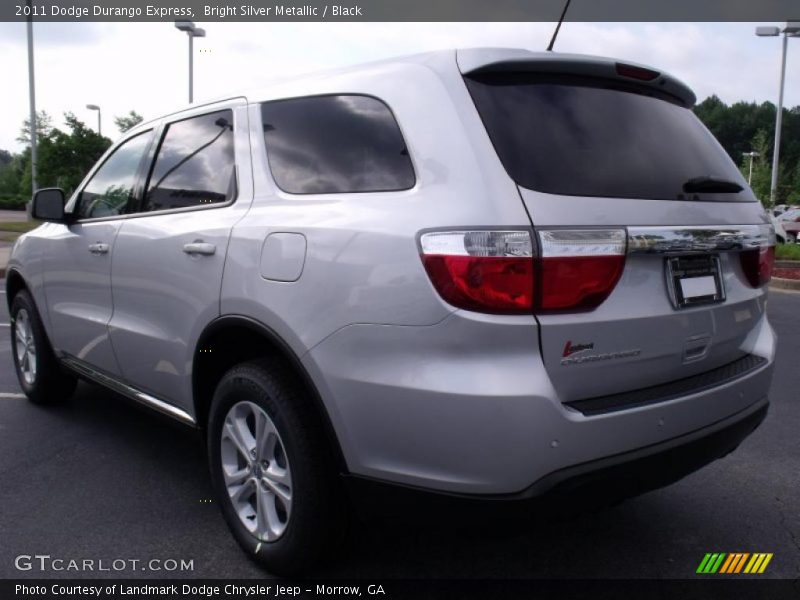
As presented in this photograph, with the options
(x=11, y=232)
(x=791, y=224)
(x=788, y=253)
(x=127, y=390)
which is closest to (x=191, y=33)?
(x=11, y=232)

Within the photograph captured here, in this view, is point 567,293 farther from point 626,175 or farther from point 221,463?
point 221,463

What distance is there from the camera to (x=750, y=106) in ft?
264

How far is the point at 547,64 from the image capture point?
7.70 feet

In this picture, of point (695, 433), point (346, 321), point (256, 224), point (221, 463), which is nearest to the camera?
point (346, 321)

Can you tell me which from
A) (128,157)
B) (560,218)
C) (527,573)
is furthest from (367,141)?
(128,157)

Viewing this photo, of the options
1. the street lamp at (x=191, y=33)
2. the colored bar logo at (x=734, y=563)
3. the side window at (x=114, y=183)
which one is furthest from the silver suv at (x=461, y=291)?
the street lamp at (x=191, y=33)

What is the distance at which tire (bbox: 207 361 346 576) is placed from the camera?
94.3 inches

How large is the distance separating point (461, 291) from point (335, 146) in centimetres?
88

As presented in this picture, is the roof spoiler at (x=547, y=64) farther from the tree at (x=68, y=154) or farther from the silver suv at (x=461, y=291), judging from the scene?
the tree at (x=68, y=154)

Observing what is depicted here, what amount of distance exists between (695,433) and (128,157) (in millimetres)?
3148

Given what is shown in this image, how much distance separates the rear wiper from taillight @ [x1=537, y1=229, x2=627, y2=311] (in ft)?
1.74

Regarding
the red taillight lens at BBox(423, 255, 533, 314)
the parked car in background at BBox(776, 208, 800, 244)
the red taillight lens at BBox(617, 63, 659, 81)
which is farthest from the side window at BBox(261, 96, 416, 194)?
the parked car in background at BBox(776, 208, 800, 244)

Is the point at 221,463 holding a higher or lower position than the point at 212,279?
lower

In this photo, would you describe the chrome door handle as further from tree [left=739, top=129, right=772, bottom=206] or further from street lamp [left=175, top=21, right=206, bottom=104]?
tree [left=739, top=129, right=772, bottom=206]
